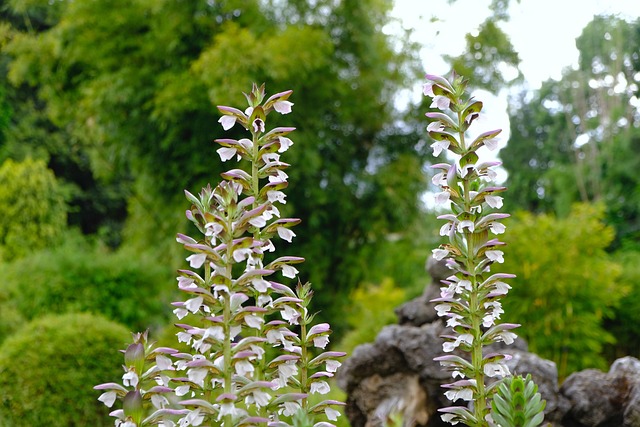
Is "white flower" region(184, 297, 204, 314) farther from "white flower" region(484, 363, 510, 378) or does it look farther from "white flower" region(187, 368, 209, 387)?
"white flower" region(484, 363, 510, 378)

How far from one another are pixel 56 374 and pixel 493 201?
430cm

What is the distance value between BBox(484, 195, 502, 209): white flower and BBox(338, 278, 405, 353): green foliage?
5.07 m

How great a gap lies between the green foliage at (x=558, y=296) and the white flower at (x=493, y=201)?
17.5 feet

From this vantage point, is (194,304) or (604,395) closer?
(194,304)

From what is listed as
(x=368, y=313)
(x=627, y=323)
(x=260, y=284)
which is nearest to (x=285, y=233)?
(x=260, y=284)

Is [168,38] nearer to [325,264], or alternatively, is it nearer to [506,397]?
[325,264]

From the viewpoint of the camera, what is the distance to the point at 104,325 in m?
5.48

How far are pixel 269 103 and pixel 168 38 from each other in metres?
7.45

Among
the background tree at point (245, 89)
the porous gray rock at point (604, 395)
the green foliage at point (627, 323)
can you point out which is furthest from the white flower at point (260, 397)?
the green foliage at point (627, 323)

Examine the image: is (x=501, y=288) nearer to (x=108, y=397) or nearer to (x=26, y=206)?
(x=108, y=397)

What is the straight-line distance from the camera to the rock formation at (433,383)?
11.2 ft

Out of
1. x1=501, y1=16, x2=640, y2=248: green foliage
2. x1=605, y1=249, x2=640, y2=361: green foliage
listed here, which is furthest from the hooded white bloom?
x1=501, y1=16, x2=640, y2=248: green foliage

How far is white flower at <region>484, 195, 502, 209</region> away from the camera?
5.44 ft

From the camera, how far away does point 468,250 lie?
5.60 feet
